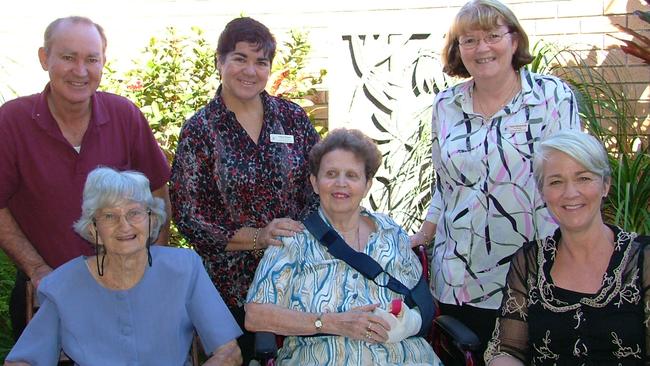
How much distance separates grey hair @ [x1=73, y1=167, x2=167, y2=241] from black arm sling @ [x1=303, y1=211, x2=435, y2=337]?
2.21 ft

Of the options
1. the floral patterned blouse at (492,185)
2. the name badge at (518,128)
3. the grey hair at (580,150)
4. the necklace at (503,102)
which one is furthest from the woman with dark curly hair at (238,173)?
the grey hair at (580,150)

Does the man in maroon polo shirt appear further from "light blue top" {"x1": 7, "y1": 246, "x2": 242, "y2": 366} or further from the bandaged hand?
the bandaged hand

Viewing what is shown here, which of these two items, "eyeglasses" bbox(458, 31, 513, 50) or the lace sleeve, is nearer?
the lace sleeve

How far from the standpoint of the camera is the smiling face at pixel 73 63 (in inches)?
126

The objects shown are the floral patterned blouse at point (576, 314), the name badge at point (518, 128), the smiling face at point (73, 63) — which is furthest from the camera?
the smiling face at point (73, 63)

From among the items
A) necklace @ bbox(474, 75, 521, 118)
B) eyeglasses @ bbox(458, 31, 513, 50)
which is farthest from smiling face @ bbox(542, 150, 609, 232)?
eyeglasses @ bbox(458, 31, 513, 50)

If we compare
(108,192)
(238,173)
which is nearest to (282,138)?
(238,173)

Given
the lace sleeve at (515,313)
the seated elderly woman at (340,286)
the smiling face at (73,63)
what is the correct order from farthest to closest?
the smiling face at (73,63)
the seated elderly woman at (340,286)
the lace sleeve at (515,313)

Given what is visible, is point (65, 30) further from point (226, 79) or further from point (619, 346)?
point (619, 346)

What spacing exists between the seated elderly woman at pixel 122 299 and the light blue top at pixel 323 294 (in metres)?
0.24

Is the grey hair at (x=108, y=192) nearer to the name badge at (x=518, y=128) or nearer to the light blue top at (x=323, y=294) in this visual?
the light blue top at (x=323, y=294)

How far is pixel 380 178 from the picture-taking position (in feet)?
17.0

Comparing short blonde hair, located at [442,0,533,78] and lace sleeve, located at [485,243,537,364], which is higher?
short blonde hair, located at [442,0,533,78]

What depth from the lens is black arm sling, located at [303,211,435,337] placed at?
3.08 meters
